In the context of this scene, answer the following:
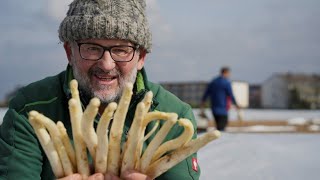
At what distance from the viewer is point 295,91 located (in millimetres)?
45031

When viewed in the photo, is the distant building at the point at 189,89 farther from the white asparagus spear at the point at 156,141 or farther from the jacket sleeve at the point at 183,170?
the white asparagus spear at the point at 156,141

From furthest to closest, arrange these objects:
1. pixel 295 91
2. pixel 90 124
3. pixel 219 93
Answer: pixel 295 91, pixel 219 93, pixel 90 124

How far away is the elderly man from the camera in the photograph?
1.57m

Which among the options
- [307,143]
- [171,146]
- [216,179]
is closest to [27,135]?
[171,146]

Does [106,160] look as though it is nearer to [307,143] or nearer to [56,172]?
[56,172]

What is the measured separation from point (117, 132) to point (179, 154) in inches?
6.7

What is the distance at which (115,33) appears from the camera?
5.13ft

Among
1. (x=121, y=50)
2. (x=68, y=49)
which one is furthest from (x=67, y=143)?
(x=68, y=49)

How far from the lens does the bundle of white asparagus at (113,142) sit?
1.21 metres

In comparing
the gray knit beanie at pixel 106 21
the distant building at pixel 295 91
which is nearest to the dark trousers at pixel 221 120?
the gray knit beanie at pixel 106 21

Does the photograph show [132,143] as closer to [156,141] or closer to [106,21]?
[156,141]

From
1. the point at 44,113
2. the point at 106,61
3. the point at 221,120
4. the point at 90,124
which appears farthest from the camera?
the point at 221,120

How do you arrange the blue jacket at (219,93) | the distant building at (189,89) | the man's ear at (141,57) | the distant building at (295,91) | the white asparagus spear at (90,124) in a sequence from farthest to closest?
the distant building at (189,89), the distant building at (295,91), the blue jacket at (219,93), the man's ear at (141,57), the white asparagus spear at (90,124)

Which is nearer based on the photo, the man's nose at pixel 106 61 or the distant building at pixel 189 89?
the man's nose at pixel 106 61
